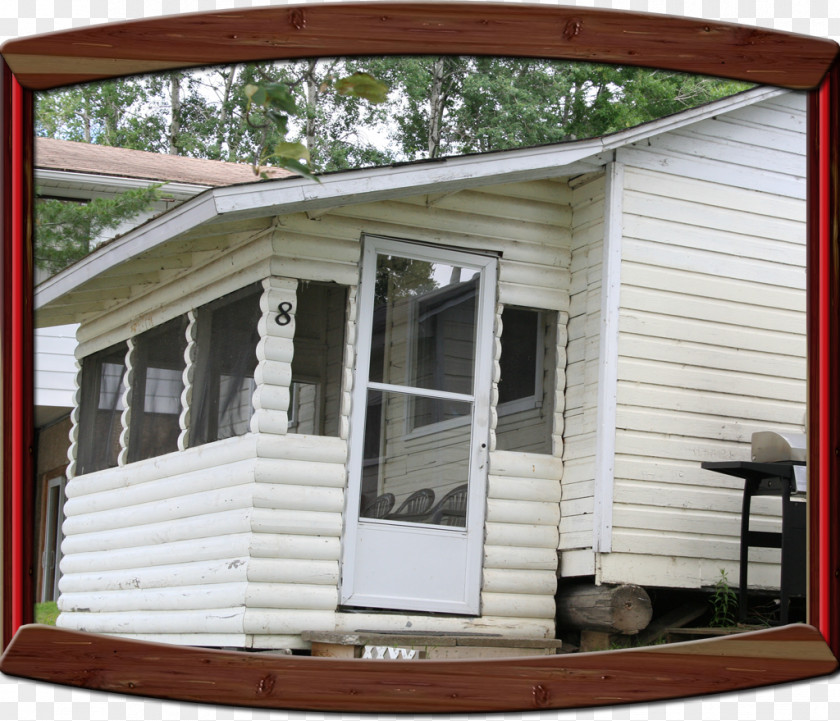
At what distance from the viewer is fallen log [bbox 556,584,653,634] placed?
555 cm

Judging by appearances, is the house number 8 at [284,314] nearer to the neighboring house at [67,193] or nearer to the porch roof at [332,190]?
the porch roof at [332,190]

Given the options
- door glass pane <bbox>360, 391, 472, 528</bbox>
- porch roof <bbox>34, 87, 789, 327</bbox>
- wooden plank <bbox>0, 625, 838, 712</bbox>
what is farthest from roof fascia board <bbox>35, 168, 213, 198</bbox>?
wooden plank <bbox>0, 625, 838, 712</bbox>

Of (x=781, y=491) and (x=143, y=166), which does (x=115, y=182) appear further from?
(x=781, y=491)

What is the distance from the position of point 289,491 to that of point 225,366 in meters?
0.80

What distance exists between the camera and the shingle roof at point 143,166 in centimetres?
620

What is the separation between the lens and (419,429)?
5.67 meters

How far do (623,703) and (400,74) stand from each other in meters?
2.71

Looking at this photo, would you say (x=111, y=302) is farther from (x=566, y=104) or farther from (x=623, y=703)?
(x=623, y=703)

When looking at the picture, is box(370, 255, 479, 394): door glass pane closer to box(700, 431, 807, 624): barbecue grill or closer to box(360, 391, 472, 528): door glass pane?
box(360, 391, 472, 528): door glass pane

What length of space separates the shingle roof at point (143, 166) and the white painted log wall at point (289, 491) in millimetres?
577

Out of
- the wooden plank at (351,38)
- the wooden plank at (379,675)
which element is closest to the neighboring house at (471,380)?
the wooden plank at (351,38)

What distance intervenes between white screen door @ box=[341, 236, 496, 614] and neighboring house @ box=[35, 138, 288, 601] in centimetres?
143

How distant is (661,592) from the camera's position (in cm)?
597

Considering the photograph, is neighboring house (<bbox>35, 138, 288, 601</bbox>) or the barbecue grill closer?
the barbecue grill
